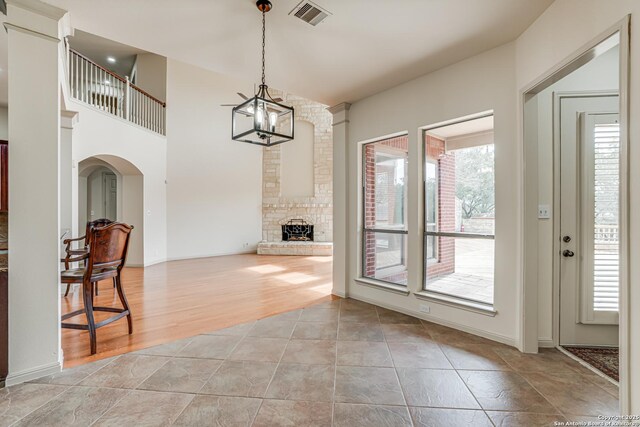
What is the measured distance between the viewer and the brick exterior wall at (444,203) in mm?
3127

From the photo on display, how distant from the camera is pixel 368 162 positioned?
398 centimetres

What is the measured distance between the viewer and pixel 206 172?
780cm

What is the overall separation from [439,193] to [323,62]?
185cm

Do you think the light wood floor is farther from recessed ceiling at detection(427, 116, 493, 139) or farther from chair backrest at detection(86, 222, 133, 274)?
recessed ceiling at detection(427, 116, 493, 139)

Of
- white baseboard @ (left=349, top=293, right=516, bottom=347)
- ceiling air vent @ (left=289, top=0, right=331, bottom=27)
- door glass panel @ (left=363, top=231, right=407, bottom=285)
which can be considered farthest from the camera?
door glass panel @ (left=363, top=231, right=407, bottom=285)

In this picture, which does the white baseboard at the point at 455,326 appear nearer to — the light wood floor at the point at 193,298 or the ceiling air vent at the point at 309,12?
the light wood floor at the point at 193,298

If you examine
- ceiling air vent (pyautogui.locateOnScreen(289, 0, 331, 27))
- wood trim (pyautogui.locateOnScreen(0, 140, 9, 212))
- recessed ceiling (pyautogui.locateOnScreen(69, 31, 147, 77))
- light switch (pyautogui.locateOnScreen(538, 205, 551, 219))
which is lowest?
light switch (pyautogui.locateOnScreen(538, 205, 551, 219))

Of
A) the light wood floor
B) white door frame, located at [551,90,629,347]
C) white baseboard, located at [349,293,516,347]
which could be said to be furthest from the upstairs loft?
white door frame, located at [551,90,629,347]

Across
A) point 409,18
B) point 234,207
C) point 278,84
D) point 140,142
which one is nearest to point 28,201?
point 278,84

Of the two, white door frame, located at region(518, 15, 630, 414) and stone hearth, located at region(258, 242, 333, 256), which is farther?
stone hearth, located at region(258, 242, 333, 256)

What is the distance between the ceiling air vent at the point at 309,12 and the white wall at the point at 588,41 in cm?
160

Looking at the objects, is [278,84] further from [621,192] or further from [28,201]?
[621,192]

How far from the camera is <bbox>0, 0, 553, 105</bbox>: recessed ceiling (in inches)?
83.7

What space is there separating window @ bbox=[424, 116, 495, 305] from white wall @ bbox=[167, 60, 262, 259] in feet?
20.3
